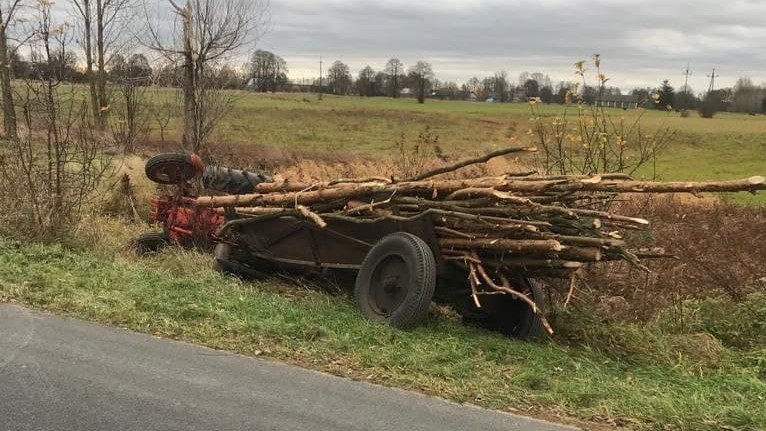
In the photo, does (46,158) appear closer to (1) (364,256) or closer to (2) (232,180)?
(2) (232,180)

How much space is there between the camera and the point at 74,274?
25.4 feet

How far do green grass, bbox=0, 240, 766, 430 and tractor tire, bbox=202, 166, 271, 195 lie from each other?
2.64 metres

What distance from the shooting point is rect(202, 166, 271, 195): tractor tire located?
34.8 ft

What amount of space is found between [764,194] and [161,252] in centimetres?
1936

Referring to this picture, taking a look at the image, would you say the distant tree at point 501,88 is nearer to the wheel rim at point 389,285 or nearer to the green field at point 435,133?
the green field at point 435,133

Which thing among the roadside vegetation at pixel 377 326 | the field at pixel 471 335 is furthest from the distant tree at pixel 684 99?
the field at pixel 471 335

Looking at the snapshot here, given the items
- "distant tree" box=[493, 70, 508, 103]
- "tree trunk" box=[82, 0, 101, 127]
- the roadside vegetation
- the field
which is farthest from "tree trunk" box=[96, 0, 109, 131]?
"distant tree" box=[493, 70, 508, 103]

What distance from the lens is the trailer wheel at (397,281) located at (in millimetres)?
6254

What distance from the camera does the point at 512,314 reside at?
7.25 m

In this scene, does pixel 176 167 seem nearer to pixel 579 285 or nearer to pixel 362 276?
pixel 362 276

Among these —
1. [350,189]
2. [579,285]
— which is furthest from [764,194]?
[350,189]

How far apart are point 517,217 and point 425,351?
170 cm

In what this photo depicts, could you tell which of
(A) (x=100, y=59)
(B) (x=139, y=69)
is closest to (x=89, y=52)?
(A) (x=100, y=59)

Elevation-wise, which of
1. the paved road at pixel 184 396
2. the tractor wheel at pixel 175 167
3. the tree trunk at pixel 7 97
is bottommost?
the paved road at pixel 184 396
